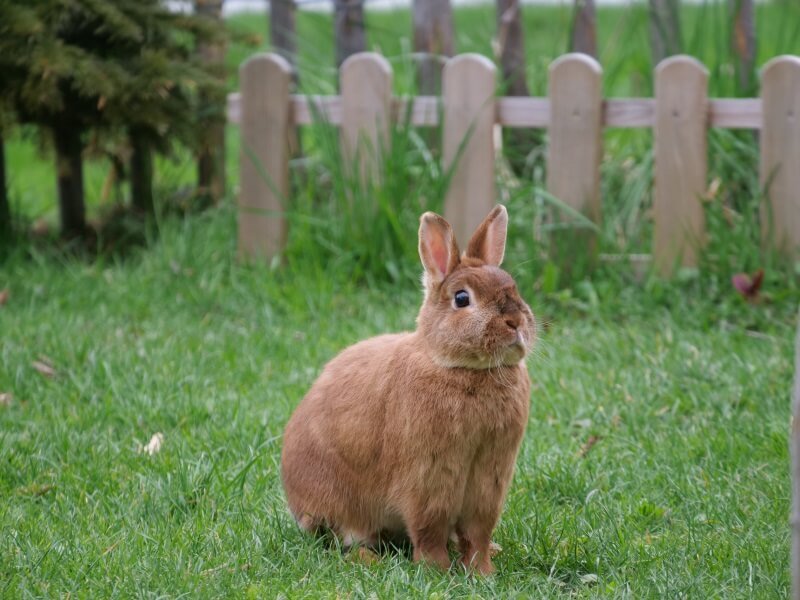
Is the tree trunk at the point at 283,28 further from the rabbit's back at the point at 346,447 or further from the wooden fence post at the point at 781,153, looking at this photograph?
the rabbit's back at the point at 346,447

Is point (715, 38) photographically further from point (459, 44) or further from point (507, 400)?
point (507, 400)

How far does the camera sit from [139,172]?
274 inches

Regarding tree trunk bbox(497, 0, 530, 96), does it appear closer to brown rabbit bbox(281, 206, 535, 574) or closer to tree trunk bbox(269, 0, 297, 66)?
tree trunk bbox(269, 0, 297, 66)

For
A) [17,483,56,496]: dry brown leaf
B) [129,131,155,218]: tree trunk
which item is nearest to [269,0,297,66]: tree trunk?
[129,131,155,218]: tree trunk

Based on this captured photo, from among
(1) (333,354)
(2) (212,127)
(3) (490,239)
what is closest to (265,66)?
(2) (212,127)

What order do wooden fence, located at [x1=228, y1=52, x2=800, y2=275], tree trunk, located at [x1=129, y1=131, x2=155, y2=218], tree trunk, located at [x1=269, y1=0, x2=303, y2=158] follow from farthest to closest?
1. tree trunk, located at [x1=269, y1=0, x2=303, y2=158]
2. tree trunk, located at [x1=129, y1=131, x2=155, y2=218]
3. wooden fence, located at [x1=228, y1=52, x2=800, y2=275]

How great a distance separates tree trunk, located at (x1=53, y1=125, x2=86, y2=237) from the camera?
6.56m

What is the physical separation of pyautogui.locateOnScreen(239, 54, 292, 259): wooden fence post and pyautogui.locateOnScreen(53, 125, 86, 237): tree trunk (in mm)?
1024

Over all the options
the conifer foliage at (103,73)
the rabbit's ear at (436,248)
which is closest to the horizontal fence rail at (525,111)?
the conifer foliage at (103,73)

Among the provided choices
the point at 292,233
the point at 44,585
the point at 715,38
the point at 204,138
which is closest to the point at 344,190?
the point at 292,233

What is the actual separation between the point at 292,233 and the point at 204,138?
858mm

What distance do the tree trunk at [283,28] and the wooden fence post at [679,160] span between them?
2.51 meters

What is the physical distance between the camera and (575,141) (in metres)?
5.80

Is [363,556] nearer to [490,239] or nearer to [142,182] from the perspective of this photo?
[490,239]
